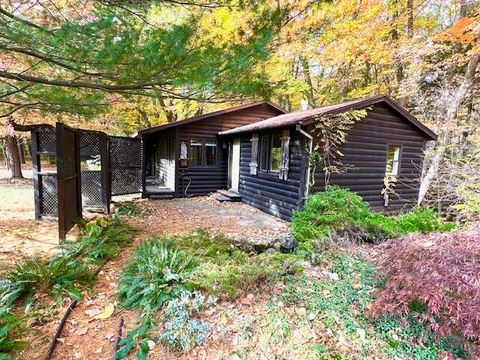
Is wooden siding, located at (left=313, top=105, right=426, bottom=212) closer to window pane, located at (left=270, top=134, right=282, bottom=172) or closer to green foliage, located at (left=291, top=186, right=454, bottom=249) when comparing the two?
green foliage, located at (left=291, top=186, right=454, bottom=249)

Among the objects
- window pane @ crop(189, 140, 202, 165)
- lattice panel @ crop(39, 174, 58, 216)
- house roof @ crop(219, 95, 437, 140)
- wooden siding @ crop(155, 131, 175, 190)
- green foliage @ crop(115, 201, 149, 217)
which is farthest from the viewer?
wooden siding @ crop(155, 131, 175, 190)

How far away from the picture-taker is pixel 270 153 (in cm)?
805

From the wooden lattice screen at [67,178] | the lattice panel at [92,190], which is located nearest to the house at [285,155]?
the lattice panel at [92,190]

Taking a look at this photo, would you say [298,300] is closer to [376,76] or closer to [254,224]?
[254,224]

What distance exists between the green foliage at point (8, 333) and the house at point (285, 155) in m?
5.51

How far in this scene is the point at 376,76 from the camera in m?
13.0

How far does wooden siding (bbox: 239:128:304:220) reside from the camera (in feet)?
22.1

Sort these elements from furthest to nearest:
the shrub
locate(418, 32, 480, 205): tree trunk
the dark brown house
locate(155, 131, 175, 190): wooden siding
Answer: locate(155, 131, 175, 190): wooden siding → the dark brown house → locate(418, 32, 480, 205): tree trunk → the shrub

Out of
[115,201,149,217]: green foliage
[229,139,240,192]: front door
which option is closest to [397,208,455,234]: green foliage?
[229,139,240,192]: front door

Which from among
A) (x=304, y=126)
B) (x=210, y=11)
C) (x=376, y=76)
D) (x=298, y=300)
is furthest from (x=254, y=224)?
→ (x=376, y=76)

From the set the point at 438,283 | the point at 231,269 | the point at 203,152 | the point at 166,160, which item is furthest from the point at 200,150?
the point at 438,283

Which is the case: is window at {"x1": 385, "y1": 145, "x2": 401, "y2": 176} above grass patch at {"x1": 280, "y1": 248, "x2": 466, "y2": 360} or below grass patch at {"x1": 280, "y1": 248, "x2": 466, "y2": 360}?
above

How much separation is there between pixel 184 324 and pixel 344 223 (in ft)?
11.9

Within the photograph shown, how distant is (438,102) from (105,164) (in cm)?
1123
